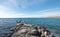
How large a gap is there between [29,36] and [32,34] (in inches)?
39.3

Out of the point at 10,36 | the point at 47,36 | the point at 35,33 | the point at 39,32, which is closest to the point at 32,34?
the point at 35,33

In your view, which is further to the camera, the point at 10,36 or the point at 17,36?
the point at 10,36

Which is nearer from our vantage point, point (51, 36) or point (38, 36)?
point (51, 36)

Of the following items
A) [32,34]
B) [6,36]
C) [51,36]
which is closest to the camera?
[51,36]

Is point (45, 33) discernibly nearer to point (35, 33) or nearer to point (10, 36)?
point (35, 33)

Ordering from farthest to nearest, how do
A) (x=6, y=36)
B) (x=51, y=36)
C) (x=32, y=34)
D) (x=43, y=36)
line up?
(x=6, y=36)
(x=32, y=34)
(x=43, y=36)
(x=51, y=36)

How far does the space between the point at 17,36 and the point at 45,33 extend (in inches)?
274

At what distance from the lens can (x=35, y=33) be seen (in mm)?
20609

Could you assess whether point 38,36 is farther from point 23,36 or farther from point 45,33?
point 23,36

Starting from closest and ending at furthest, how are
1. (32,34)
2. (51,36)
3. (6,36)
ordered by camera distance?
(51,36) → (32,34) → (6,36)

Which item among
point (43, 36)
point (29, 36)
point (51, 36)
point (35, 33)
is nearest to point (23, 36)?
point (29, 36)

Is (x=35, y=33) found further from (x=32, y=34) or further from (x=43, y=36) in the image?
(x=43, y=36)

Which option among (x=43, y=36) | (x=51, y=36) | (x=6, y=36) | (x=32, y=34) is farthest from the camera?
(x=6, y=36)

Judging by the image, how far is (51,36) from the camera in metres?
17.9
